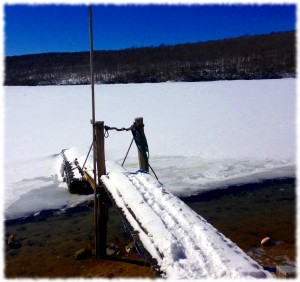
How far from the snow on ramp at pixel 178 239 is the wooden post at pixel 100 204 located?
0.73m

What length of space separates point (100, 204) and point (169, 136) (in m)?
7.44

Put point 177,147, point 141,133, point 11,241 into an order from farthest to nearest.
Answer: point 177,147 < point 141,133 < point 11,241

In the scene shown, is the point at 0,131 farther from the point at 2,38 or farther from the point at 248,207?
the point at 248,207

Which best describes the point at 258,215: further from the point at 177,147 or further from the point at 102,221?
the point at 177,147

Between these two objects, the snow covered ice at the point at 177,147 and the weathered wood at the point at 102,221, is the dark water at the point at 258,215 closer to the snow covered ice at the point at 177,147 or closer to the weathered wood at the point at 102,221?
the snow covered ice at the point at 177,147

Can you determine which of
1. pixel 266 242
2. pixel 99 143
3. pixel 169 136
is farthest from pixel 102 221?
pixel 169 136

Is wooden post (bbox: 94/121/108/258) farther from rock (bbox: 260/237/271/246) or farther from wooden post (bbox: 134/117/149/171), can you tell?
rock (bbox: 260/237/271/246)

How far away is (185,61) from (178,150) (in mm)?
32123

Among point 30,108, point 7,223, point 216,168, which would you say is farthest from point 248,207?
point 30,108

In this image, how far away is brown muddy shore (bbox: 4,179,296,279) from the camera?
6.18 metres

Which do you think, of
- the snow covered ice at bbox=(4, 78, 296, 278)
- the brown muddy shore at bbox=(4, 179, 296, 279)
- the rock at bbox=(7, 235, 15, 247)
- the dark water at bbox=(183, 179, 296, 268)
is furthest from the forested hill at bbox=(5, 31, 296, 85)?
the rock at bbox=(7, 235, 15, 247)

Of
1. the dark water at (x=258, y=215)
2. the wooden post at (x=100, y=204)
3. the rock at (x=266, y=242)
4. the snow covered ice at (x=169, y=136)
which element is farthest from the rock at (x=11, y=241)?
the rock at (x=266, y=242)

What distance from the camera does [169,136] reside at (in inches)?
551

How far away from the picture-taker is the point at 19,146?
13383mm
